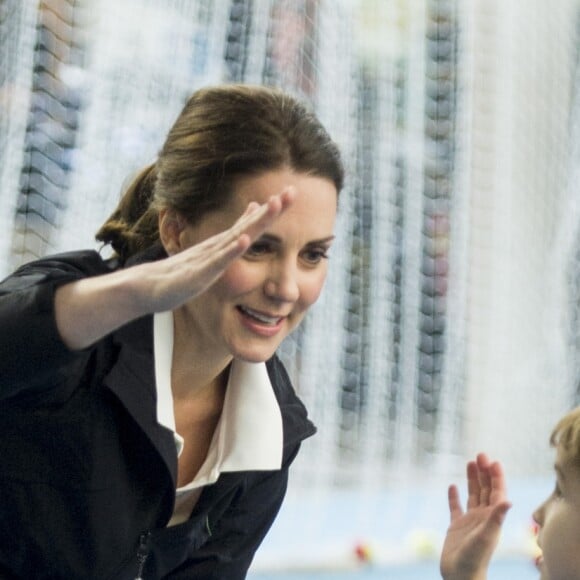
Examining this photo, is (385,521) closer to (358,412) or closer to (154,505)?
(358,412)

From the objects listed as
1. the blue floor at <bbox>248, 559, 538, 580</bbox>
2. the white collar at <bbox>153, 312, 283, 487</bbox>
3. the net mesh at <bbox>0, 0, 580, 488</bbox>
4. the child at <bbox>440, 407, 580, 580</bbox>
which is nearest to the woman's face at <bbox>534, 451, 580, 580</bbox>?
the child at <bbox>440, 407, 580, 580</bbox>

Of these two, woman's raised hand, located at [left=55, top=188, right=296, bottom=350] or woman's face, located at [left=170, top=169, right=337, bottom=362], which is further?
woman's face, located at [left=170, top=169, right=337, bottom=362]

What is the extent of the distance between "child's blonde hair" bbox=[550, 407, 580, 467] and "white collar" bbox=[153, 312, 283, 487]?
287mm

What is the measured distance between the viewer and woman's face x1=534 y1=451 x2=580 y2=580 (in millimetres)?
1055

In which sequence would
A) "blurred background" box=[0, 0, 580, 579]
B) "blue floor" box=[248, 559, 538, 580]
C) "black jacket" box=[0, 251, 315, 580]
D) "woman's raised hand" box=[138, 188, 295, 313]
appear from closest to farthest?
"woman's raised hand" box=[138, 188, 295, 313] < "black jacket" box=[0, 251, 315, 580] < "blue floor" box=[248, 559, 538, 580] < "blurred background" box=[0, 0, 580, 579]

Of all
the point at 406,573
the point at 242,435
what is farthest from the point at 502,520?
the point at 406,573

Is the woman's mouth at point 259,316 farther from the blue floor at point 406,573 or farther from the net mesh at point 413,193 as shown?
the net mesh at point 413,193

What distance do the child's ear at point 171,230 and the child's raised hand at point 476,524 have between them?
1.13 feet

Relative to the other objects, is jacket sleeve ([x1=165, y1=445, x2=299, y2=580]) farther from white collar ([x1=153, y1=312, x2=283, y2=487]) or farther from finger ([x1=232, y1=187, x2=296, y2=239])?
finger ([x1=232, y1=187, x2=296, y2=239])

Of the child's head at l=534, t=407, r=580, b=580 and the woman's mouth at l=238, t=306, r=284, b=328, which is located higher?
the woman's mouth at l=238, t=306, r=284, b=328

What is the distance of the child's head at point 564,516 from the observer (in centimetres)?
106

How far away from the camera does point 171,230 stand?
113 centimetres

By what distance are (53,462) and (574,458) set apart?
472mm

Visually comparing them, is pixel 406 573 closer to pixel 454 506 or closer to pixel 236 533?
pixel 236 533
